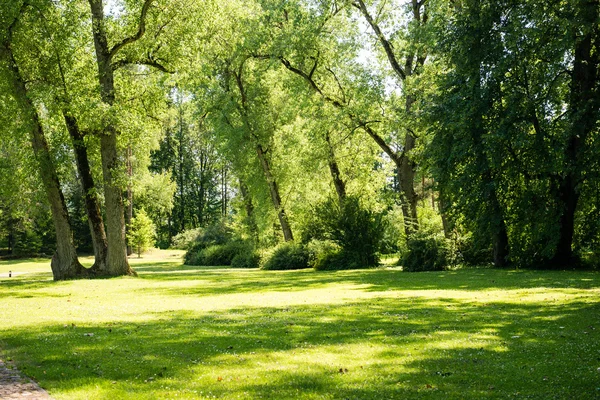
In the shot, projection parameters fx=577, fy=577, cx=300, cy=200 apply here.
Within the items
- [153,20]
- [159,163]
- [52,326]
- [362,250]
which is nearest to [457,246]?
[362,250]

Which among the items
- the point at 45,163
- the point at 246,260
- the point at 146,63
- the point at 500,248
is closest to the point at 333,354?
the point at 500,248

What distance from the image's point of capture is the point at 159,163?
7812cm

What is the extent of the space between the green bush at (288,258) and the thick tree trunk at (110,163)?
387 inches

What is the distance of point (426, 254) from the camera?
2544 cm

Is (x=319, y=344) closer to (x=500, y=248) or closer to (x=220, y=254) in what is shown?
(x=500, y=248)

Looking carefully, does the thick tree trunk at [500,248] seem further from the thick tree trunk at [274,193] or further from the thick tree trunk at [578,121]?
the thick tree trunk at [274,193]

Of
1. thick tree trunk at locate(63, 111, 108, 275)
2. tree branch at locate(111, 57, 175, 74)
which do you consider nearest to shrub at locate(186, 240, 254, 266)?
thick tree trunk at locate(63, 111, 108, 275)

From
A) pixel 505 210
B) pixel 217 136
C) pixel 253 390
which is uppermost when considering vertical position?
pixel 217 136

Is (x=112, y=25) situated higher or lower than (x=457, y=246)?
higher

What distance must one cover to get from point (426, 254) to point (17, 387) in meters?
20.7

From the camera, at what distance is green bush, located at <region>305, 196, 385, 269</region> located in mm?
29125

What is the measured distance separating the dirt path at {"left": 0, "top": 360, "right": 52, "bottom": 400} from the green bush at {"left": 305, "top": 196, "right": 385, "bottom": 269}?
73.7ft

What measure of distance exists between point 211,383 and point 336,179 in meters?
29.2

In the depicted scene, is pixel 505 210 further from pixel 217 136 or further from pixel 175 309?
pixel 217 136
